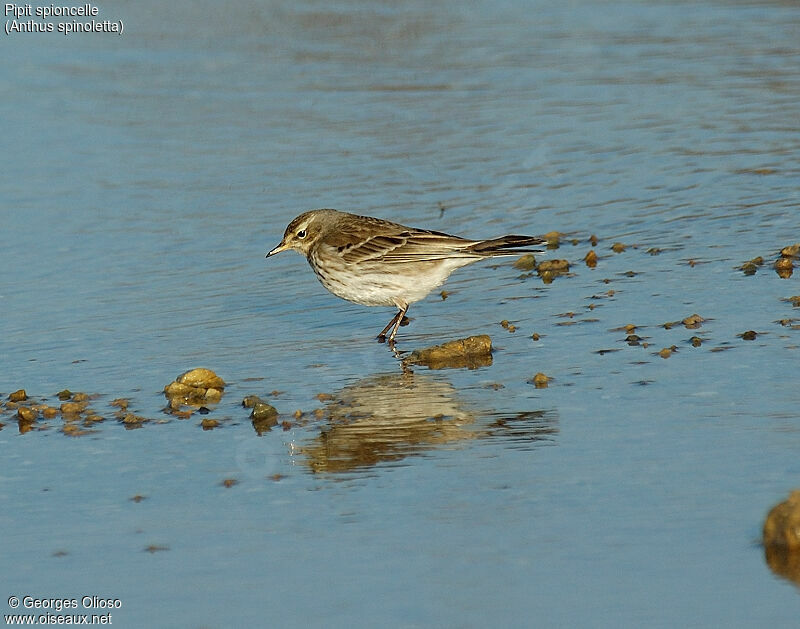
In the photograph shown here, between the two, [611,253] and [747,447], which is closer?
[747,447]

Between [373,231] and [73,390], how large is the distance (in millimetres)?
2657

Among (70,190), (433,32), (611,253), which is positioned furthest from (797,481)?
(433,32)

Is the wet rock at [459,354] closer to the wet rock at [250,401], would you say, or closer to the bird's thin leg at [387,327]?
the bird's thin leg at [387,327]

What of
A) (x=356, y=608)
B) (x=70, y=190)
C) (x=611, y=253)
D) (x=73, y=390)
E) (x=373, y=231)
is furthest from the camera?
(x=70, y=190)

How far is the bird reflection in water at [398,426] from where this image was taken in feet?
21.8

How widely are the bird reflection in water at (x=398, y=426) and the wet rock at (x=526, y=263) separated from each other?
273 cm

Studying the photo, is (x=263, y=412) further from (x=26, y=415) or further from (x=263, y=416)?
(x=26, y=415)

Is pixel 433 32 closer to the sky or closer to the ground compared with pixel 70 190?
closer to the sky

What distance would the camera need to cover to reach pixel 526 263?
414 inches

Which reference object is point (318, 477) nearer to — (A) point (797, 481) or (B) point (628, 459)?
(B) point (628, 459)

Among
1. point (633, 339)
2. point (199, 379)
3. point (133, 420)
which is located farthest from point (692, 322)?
point (133, 420)

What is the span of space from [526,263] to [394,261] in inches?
59.0

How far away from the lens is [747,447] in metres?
6.27

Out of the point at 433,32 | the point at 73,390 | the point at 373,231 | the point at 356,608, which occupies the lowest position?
the point at 356,608
